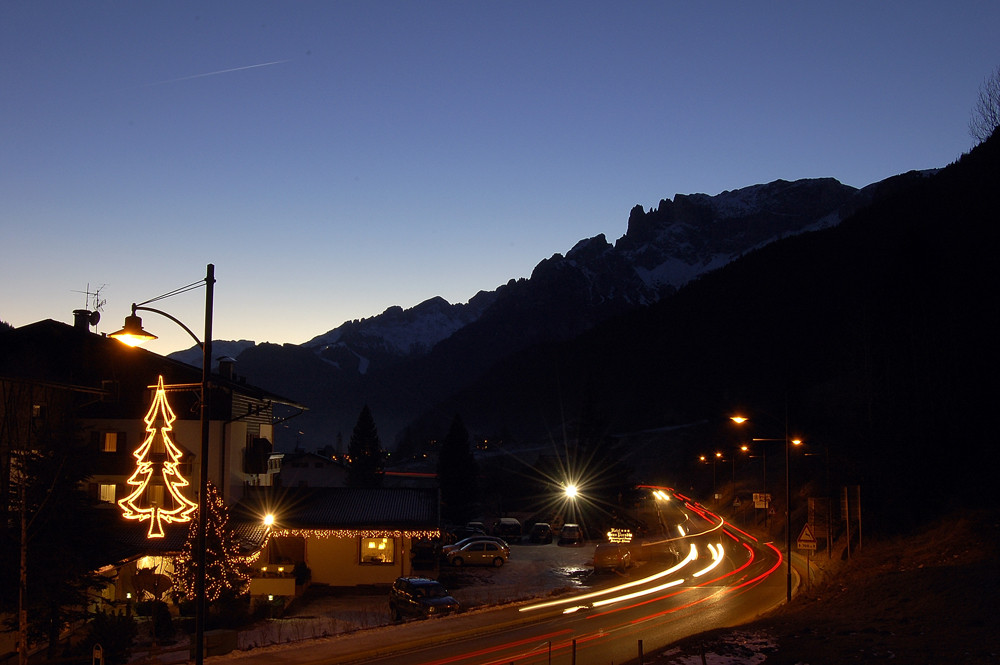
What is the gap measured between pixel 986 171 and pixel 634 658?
336 ft

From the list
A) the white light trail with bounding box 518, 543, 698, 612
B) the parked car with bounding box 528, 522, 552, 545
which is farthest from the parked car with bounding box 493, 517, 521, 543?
the white light trail with bounding box 518, 543, 698, 612

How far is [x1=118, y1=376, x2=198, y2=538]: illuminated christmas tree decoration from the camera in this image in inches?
753

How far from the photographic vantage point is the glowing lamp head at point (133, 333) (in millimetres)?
14852

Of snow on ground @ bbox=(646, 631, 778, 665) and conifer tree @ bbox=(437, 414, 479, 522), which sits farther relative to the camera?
conifer tree @ bbox=(437, 414, 479, 522)

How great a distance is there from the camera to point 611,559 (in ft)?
129

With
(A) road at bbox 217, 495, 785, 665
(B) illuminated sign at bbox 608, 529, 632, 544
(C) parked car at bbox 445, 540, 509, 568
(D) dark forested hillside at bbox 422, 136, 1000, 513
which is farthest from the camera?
(B) illuminated sign at bbox 608, 529, 632, 544

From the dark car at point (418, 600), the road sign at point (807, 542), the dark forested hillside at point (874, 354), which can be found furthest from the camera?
the dark forested hillside at point (874, 354)

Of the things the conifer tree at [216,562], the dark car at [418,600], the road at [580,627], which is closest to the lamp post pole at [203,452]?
the road at [580,627]

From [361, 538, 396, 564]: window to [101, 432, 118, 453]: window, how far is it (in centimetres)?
1178

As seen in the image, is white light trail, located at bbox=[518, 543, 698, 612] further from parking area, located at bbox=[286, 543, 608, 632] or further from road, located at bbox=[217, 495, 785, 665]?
parking area, located at bbox=[286, 543, 608, 632]

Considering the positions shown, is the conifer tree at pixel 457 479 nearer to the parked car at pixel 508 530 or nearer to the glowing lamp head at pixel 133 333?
the parked car at pixel 508 530

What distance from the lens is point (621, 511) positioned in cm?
7119

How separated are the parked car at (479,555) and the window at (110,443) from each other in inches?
730

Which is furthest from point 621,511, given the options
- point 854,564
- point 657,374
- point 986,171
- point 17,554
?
point 657,374
